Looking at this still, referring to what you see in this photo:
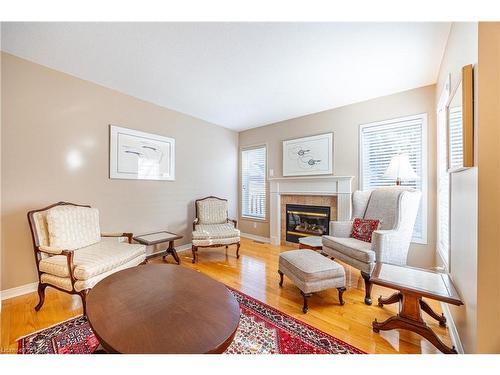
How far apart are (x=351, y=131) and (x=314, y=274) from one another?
2454mm

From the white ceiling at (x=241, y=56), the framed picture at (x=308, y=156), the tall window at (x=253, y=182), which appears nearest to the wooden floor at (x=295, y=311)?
the framed picture at (x=308, y=156)

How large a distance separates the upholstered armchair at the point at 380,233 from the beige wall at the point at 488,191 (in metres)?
0.98

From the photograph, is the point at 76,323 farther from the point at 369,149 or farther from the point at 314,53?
the point at 369,149

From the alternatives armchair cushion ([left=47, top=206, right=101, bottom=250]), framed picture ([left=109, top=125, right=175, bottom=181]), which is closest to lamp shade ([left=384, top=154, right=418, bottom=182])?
framed picture ([left=109, top=125, right=175, bottom=181])

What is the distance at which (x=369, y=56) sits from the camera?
211cm

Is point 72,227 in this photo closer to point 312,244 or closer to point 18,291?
point 18,291

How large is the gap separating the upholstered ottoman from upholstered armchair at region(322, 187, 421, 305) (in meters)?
0.32

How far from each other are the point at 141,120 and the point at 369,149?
140 inches

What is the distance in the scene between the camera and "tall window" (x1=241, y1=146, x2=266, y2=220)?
457 cm

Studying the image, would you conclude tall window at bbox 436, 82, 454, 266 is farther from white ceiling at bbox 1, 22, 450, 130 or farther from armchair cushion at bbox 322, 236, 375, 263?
armchair cushion at bbox 322, 236, 375, 263

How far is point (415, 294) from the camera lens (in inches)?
57.3

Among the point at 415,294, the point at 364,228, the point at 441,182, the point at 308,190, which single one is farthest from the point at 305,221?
the point at 415,294
